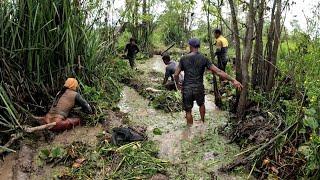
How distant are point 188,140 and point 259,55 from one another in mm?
1642

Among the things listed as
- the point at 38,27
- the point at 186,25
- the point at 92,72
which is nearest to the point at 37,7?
the point at 38,27

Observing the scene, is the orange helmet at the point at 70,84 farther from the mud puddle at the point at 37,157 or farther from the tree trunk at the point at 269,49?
the tree trunk at the point at 269,49

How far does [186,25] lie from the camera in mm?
18234

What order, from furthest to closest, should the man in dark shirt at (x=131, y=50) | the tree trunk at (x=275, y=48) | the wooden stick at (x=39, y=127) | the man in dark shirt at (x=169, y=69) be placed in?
the man in dark shirt at (x=131, y=50), the man in dark shirt at (x=169, y=69), the tree trunk at (x=275, y=48), the wooden stick at (x=39, y=127)

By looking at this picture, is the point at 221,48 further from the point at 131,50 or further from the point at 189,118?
the point at 189,118

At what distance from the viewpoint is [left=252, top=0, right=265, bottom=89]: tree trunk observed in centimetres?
575

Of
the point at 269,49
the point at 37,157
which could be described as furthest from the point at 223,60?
the point at 37,157

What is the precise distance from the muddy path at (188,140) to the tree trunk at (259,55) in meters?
0.77

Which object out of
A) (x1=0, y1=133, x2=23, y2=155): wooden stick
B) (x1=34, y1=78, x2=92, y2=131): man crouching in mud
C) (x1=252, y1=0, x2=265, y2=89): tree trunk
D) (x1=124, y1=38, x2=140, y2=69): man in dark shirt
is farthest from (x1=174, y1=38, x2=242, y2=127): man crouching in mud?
(x1=124, y1=38, x2=140, y2=69): man in dark shirt

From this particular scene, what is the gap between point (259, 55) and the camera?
6.09m

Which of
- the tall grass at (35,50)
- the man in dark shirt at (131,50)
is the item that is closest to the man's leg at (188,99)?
the tall grass at (35,50)

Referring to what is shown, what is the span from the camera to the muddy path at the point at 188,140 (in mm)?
4652

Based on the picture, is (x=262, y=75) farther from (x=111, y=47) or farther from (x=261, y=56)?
(x=111, y=47)

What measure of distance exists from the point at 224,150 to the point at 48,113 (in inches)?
99.1
